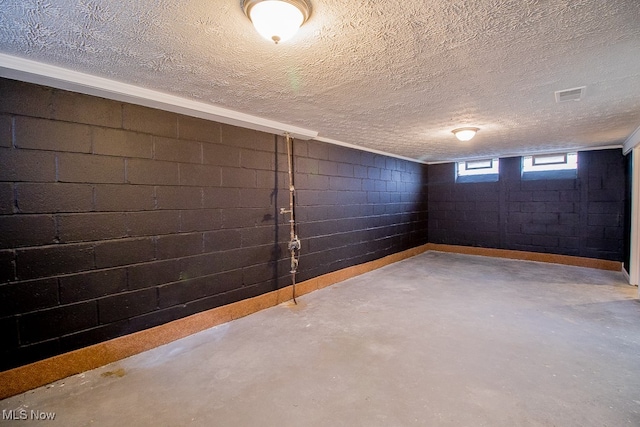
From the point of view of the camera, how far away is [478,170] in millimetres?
6410

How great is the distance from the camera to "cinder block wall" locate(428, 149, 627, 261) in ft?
16.2

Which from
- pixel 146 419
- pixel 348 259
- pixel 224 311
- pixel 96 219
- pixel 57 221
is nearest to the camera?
pixel 146 419

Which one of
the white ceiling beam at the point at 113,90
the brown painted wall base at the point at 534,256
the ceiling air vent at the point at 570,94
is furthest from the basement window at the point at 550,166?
the white ceiling beam at the point at 113,90

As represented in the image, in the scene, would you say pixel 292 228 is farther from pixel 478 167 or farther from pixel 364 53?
pixel 478 167

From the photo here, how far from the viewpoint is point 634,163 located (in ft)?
13.4

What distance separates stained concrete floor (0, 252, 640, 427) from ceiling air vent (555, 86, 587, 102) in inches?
81.9

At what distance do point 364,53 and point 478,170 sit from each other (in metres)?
A: 5.67

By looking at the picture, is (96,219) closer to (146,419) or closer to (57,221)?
(57,221)

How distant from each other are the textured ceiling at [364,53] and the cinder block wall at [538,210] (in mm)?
2686

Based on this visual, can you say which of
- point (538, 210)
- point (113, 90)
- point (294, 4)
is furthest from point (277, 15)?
point (538, 210)

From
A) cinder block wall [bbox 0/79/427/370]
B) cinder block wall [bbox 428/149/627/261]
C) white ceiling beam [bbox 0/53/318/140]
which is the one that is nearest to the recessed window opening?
cinder block wall [bbox 428/149/627/261]

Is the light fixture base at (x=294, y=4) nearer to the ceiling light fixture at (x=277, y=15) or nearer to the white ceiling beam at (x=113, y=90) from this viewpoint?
the ceiling light fixture at (x=277, y=15)

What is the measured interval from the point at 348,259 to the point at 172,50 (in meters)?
3.60

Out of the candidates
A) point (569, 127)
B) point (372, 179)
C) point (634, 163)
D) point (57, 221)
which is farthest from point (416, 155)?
point (57, 221)
